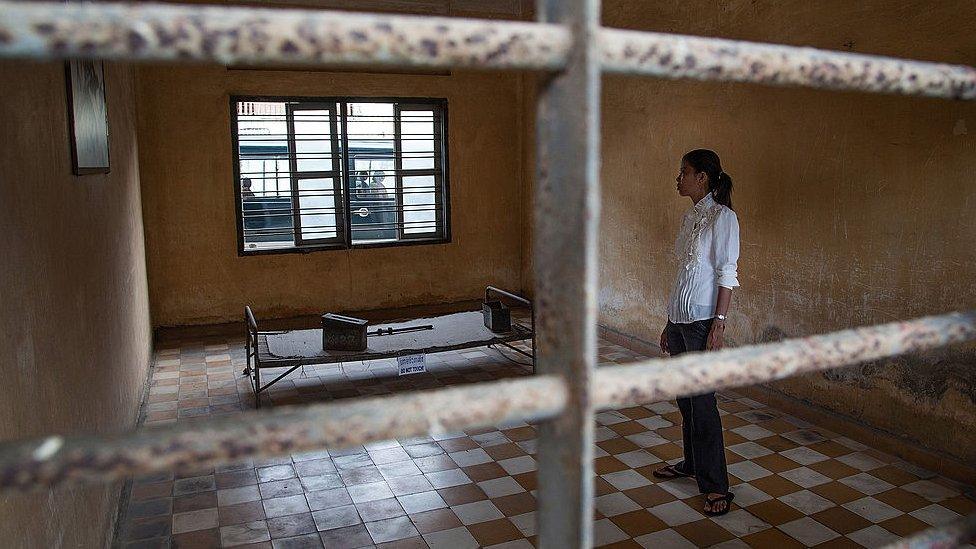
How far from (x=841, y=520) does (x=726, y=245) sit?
1.57 m

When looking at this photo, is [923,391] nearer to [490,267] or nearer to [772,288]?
[772,288]

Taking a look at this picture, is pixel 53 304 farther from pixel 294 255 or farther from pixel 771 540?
pixel 294 255

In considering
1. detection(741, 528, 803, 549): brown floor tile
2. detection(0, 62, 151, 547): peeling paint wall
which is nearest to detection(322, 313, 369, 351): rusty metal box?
detection(0, 62, 151, 547): peeling paint wall

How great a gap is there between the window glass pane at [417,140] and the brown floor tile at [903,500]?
20.2 ft

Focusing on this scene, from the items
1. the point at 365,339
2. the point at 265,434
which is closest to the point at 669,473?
the point at 365,339

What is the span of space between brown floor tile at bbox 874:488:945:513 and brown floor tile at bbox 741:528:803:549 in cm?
76

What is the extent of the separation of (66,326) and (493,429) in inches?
122

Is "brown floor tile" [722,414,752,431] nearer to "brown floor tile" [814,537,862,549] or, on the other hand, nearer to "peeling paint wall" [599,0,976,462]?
"peeling paint wall" [599,0,976,462]

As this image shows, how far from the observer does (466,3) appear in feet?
27.3

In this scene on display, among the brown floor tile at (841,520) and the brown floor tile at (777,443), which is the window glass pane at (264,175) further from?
the brown floor tile at (841,520)

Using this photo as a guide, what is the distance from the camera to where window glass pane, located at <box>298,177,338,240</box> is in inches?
330

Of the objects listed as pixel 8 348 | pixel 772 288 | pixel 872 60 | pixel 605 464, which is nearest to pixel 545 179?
pixel 872 60

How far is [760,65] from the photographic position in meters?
1.00

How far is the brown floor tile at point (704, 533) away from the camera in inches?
144
